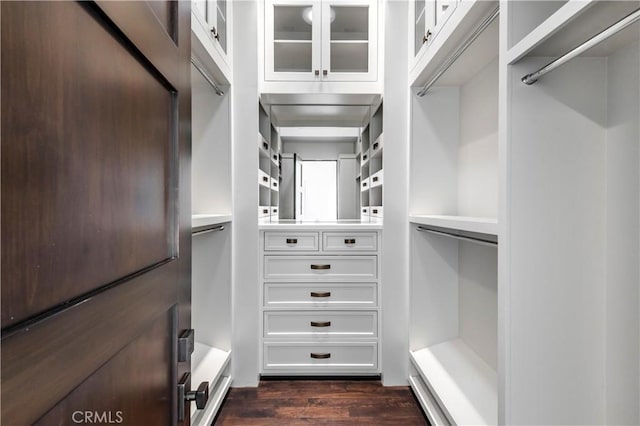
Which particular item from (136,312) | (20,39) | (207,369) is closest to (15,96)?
(20,39)

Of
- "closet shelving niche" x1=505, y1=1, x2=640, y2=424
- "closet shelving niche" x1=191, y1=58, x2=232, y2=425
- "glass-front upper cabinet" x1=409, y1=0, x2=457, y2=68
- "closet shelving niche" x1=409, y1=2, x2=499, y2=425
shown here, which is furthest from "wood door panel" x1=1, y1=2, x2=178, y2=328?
"closet shelving niche" x1=191, y1=58, x2=232, y2=425

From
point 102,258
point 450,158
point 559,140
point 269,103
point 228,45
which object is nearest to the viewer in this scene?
point 102,258

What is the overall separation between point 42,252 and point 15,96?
135 millimetres

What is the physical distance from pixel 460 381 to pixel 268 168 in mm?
1744

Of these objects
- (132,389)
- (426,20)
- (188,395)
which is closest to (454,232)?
(426,20)

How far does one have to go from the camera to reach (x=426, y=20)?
5.88 feet

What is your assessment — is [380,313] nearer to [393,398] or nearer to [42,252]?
[393,398]

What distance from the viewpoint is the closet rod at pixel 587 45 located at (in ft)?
2.33

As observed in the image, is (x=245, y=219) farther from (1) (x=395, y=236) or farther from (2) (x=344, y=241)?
(1) (x=395, y=236)

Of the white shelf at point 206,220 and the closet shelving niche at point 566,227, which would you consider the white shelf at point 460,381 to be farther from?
the white shelf at point 206,220

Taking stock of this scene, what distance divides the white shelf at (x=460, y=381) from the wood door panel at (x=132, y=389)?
121cm

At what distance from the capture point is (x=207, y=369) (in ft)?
5.93

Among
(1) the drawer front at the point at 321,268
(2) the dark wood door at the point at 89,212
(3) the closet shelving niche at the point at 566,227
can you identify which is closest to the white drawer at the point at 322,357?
(1) the drawer front at the point at 321,268

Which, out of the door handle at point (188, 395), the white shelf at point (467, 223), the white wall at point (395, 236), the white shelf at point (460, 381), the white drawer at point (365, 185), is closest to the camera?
the door handle at point (188, 395)
